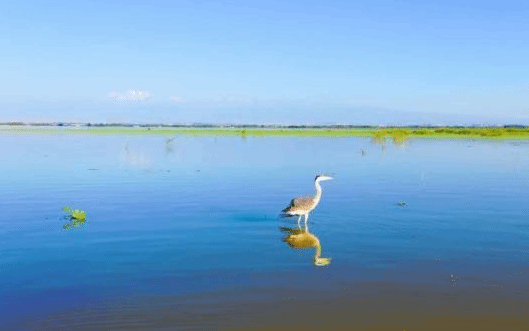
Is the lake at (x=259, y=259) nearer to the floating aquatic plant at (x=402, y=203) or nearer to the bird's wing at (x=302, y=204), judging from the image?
the floating aquatic plant at (x=402, y=203)

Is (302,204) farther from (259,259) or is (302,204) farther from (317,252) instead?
(259,259)

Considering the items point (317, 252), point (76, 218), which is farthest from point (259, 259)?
point (76, 218)

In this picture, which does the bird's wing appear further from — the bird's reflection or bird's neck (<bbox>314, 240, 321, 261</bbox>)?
bird's neck (<bbox>314, 240, 321, 261</bbox>)

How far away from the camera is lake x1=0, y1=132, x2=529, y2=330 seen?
990 centimetres

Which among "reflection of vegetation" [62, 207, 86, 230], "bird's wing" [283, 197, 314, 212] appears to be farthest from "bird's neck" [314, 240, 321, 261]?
"reflection of vegetation" [62, 207, 86, 230]

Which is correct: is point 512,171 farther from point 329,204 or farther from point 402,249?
point 402,249

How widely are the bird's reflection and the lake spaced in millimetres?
Result: 156

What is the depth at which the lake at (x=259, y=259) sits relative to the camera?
990cm

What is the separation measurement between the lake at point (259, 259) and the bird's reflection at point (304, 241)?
16 centimetres

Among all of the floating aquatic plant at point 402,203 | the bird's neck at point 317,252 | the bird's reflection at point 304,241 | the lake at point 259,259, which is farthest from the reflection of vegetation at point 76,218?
the floating aquatic plant at point 402,203

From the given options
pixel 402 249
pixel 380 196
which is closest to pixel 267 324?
pixel 402 249

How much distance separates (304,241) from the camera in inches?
617

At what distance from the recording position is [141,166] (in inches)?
1561

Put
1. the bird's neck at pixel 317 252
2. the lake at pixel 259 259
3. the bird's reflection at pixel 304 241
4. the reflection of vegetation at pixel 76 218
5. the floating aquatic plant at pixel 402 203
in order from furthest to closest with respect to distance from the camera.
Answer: the floating aquatic plant at pixel 402 203
the reflection of vegetation at pixel 76 218
the bird's neck at pixel 317 252
the bird's reflection at pixel 304 241
the lake at pixel 259 259
